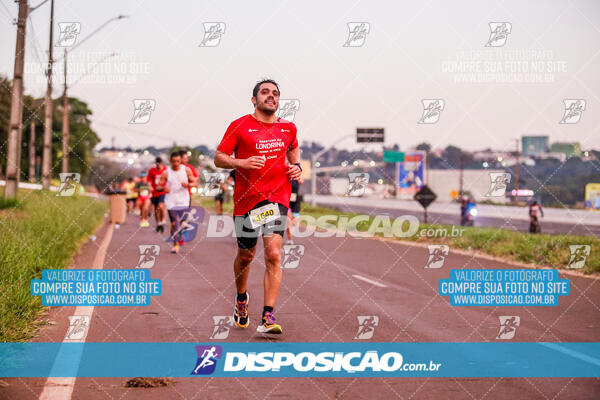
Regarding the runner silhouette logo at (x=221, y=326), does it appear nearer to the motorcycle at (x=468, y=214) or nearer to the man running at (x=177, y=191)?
the man running at (x=177, y=191)

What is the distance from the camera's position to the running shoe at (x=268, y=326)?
7.02 m

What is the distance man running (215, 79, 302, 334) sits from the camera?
23.0 feet

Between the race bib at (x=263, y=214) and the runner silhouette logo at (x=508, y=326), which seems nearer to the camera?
the race bib at (x=263, y=214)

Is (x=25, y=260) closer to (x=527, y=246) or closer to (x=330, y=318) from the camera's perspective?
(x=330, y=318)

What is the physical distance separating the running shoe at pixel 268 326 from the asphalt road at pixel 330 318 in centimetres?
8

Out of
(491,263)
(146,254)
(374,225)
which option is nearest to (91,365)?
(146,254)

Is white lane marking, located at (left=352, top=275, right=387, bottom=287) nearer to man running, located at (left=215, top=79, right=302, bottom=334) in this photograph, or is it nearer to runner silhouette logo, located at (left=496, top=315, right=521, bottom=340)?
runner silhouette logo, located at (left=496, top=315, right=521, bottom=340)

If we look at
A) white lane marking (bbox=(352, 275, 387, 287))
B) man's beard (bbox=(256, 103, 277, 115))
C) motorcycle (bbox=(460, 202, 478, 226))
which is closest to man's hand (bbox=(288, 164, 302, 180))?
man's beard (bbox=(256, 103, 277, 115))

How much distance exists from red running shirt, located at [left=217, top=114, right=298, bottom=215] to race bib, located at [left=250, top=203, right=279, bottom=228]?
0.07 meters

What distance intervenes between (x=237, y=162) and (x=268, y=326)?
4.79 ft

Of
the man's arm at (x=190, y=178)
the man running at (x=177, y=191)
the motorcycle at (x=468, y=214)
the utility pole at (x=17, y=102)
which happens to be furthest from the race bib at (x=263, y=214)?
the motorcycle at (x=468, y=214)

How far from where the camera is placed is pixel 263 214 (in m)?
7.09

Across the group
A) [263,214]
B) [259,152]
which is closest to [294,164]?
[259,152]

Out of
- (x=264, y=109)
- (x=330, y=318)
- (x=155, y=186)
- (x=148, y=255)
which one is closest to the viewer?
(x=264, y=109)
